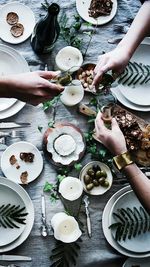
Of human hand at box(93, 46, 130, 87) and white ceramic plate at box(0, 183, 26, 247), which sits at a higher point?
human hand at box(93, 46, 130, 87)

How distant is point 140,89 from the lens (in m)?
1.79

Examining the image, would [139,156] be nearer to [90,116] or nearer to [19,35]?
[90,116]

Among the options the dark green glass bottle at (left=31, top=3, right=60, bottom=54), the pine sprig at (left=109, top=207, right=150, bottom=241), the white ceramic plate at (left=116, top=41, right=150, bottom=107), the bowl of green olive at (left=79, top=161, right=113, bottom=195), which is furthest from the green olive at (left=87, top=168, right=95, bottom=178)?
the dark green glass bottle at (left=31, top=3, right=60, bottom=54)

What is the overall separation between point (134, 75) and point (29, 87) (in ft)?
1.20

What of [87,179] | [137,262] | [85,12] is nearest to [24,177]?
[87,179]

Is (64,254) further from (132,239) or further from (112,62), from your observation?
(112,62)

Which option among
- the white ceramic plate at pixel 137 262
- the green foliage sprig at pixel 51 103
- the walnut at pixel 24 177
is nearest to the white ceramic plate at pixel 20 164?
the walnut at pixel 24 177

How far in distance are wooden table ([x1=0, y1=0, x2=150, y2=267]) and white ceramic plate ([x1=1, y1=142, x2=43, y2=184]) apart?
2 cm

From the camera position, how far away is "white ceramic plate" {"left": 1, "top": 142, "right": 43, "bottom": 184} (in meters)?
1.67

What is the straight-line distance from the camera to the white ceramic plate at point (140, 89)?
1765 millimetres

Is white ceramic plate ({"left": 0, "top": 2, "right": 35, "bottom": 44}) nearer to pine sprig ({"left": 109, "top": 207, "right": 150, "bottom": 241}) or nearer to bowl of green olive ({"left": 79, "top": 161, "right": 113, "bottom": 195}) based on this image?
bowl of green olive ({"left": 79, "top": 161, "right": 113, "bottom": 195})

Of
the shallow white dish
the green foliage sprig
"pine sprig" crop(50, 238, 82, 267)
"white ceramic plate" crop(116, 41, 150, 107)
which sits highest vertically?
"white ceramic plate" crop(116, 41, 150, 107)

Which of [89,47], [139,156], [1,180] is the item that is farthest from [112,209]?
[89,47]

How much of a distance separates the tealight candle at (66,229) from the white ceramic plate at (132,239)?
11 centimetres
